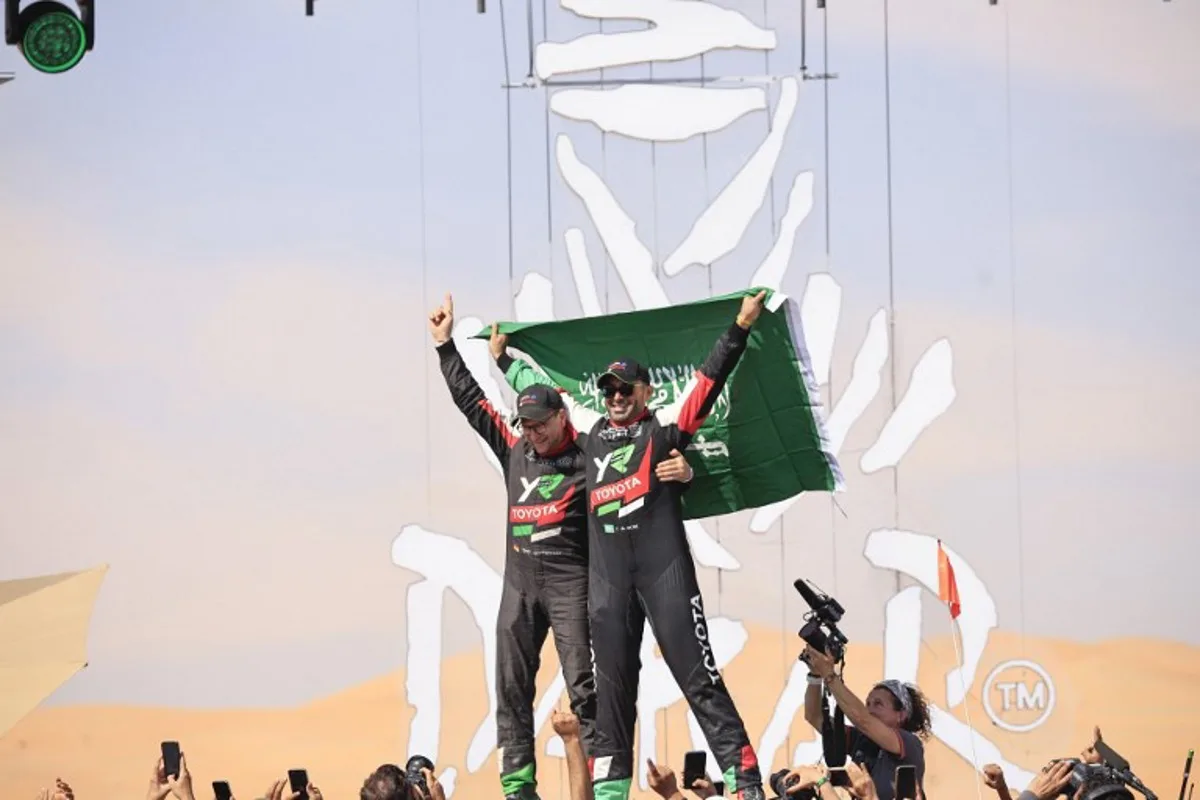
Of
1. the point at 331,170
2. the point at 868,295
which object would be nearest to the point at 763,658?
the point at 868,295

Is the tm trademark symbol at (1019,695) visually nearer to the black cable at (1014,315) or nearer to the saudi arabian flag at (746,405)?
the black cable at (1014,315)

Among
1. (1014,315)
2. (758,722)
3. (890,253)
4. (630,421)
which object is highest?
(890,253)

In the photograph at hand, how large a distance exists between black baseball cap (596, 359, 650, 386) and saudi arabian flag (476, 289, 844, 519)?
47cm

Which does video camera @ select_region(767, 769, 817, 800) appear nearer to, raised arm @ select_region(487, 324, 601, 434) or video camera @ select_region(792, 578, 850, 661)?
video camera @ select_region(792, 578, 850, 661)

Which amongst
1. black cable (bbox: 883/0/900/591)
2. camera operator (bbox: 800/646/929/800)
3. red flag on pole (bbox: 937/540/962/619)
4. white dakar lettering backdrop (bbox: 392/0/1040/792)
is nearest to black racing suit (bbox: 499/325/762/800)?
camera operator (bbox: 800/646/929/800)

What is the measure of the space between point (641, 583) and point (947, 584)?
7.26 ft

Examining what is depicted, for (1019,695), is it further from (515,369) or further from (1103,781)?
(1103,781)

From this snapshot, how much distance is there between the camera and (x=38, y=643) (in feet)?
15.8

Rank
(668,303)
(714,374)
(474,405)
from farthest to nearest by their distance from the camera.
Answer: (668,303) < (474,405) < (714,374)

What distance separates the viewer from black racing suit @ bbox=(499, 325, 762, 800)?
5215 mm

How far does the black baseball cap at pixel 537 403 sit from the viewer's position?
5363mm

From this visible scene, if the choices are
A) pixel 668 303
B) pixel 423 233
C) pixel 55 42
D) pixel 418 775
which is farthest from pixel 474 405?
pixel 423 233

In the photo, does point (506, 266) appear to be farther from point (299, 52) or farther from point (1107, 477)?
point (1107, 477)

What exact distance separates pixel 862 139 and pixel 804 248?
0.52 metres
